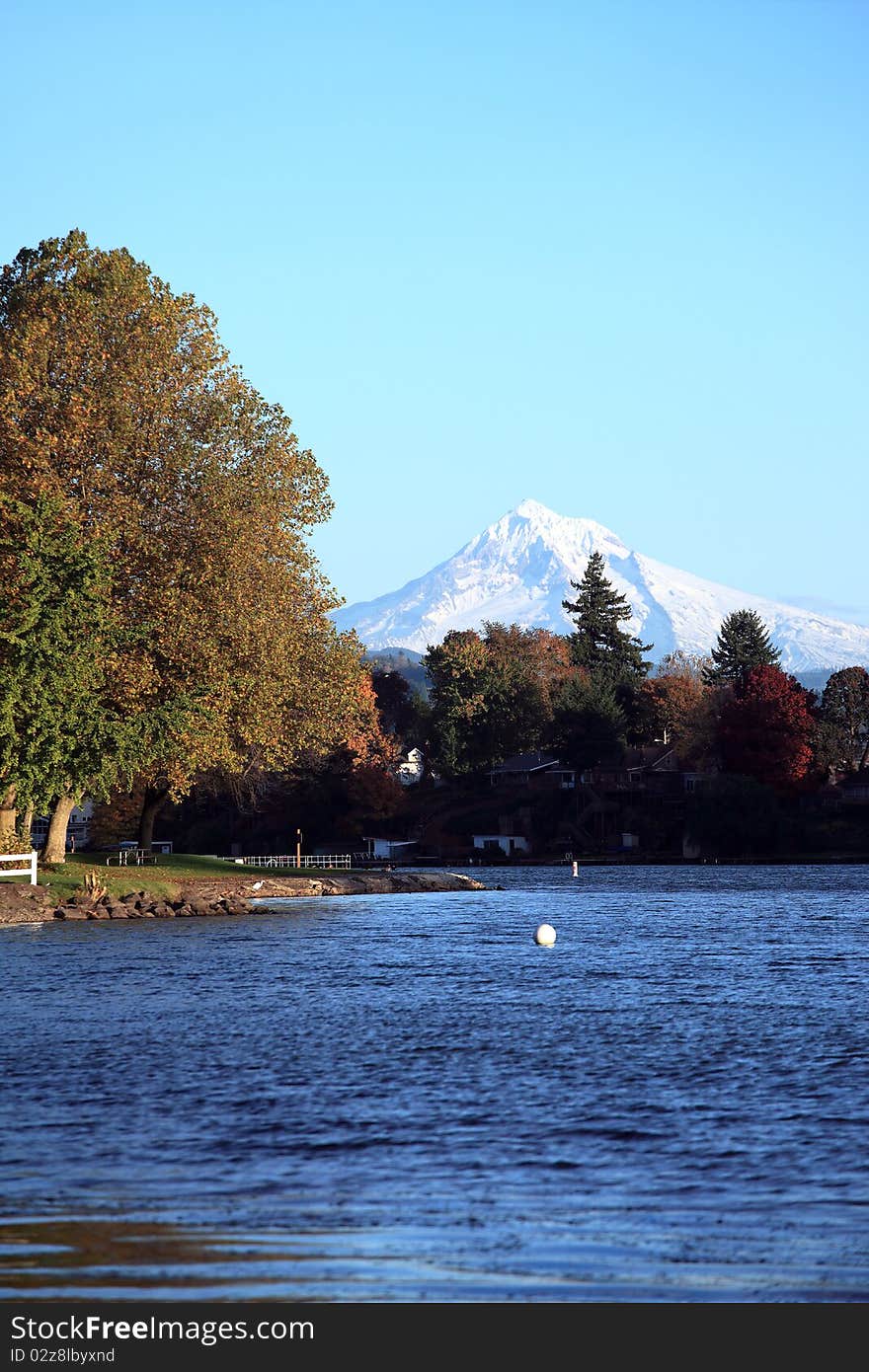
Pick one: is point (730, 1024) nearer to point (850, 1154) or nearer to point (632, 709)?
point (850, 1154)

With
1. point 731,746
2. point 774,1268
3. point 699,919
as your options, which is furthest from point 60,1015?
point 731,746

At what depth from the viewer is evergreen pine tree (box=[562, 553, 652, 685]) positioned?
185500 mm

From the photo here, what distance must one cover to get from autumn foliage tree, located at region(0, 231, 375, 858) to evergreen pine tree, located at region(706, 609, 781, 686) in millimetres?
108647

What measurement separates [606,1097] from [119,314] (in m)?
52.8

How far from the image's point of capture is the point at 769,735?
142000mm

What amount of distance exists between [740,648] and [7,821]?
12425 centimetres

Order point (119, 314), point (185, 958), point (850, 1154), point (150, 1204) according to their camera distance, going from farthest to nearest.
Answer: point (119, 314)
point (185, 958)
point (850, 1154)
point (150, 1204)

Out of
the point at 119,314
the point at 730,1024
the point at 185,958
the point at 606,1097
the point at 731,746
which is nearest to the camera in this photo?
the point at 606,1097

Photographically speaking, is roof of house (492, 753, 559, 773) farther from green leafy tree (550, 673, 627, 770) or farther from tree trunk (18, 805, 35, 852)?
tree trunk (18, 805, 35, 852)

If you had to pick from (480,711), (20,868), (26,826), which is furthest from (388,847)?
(20,868)

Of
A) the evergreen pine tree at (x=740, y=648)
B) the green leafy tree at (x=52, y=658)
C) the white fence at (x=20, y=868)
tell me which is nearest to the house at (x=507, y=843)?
the evergreen pine tree at (x=740, y=648)

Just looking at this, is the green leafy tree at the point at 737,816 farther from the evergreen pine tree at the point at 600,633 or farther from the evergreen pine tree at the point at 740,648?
the evergreen pine tree at the point at 600,633

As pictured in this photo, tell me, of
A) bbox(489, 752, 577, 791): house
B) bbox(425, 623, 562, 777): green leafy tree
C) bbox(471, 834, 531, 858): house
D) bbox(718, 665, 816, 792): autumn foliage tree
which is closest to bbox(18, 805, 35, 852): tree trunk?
bbox(471, 834, 531, 858): house

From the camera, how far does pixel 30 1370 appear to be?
1024 cm
